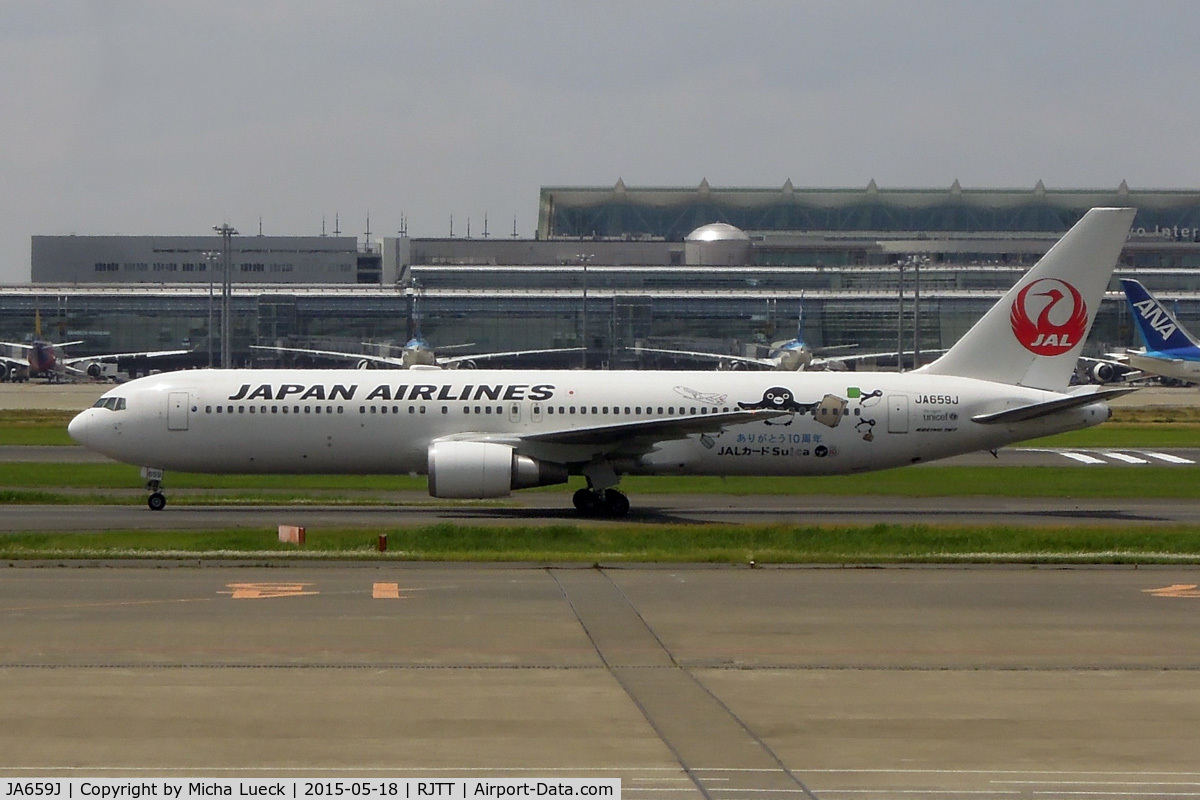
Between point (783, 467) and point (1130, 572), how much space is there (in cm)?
1287

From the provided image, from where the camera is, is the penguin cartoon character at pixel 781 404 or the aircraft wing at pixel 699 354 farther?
the aircraft wing at pixel 699 354

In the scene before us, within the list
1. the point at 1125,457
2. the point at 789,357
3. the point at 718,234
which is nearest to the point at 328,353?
the point at 789,357

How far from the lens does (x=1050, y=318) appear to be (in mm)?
38219

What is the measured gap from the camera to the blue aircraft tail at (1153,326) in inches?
3846

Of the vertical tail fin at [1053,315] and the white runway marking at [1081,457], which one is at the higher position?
the vertical tail fin at [1053,315]

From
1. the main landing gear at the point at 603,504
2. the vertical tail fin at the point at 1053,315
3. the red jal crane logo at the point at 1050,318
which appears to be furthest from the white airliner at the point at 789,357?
the main landing gear at the point at 603,504

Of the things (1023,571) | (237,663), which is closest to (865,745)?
(237,663)

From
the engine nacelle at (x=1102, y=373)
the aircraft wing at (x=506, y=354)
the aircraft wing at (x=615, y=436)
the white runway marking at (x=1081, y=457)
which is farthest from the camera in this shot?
the aircraft wing at (x=506, y=354)

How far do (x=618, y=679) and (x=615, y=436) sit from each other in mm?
19310

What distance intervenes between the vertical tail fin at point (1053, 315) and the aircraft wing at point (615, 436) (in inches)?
253

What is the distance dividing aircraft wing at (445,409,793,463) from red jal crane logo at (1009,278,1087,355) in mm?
7306

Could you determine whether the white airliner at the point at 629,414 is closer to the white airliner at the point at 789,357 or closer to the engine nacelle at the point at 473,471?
the engine nacelle at the point at 473,471

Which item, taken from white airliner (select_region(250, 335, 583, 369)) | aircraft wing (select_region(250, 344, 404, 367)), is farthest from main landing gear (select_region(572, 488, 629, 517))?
aircraft wing (select_region(250, 344, 404, 367))

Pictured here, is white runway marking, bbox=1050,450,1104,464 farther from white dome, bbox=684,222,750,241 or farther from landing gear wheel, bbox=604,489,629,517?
white dome, bbox=684,222,750,241
